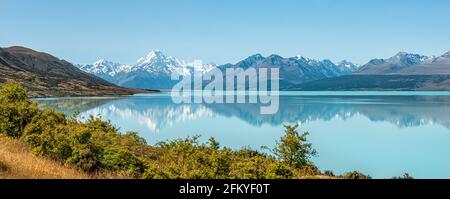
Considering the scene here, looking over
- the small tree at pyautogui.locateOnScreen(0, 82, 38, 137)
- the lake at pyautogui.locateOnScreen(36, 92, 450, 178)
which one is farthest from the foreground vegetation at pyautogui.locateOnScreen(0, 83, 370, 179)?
the lake at pyautogui.locateOnScreen(36, 92, 450, 178)

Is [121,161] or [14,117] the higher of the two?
[14,117]

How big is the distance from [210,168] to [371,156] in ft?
155

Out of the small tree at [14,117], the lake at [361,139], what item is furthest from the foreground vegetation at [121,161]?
the lake at [361,139]

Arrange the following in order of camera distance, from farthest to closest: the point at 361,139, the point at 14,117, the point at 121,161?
1. the point at 361,139
2. the point at 14,117
3. the point at 121,161

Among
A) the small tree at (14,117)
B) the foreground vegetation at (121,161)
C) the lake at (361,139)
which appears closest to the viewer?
the foreground vegetation at (121,161)

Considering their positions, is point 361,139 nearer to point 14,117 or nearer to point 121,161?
point 14,117

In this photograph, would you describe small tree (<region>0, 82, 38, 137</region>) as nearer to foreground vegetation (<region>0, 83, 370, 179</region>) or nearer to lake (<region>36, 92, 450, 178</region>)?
foreground vegetation (<region>0, 83, 370, 179</region>)

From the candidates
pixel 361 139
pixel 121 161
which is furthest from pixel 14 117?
pixel 361 139

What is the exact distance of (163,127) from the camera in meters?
104

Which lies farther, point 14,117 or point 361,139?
point 361,139

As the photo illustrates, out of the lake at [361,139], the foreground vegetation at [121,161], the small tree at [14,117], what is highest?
the small tree at [14,117]

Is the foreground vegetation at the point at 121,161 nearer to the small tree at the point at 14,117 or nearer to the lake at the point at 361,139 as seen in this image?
the small tree at the point at 14,117
